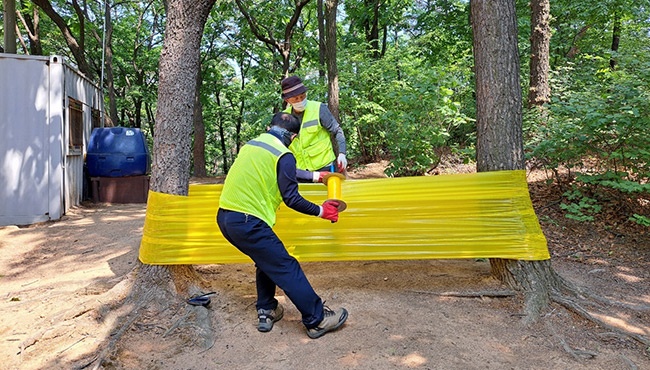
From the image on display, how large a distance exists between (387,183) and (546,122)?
407cm

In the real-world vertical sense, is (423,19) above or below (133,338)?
above

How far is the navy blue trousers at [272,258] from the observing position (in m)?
3.07

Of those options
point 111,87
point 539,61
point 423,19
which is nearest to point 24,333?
point 539,61

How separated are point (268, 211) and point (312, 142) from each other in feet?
4.27

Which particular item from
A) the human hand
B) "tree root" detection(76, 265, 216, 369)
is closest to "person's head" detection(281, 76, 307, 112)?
the human hand

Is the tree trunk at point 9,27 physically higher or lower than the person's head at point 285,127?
higher

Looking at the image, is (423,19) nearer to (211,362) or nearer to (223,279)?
(223,279)

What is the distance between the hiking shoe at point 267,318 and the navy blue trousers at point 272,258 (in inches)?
12.0

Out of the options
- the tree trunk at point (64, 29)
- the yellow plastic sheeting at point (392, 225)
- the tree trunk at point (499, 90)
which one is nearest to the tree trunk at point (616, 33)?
the tree trunk at point (499, 90)

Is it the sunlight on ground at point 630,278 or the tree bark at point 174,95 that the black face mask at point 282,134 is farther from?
the sunlight on ground at point 630,278

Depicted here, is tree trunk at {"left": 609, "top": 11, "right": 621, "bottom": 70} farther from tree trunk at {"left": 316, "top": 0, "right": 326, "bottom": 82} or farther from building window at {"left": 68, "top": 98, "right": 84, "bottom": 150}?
building window at {"left": 68, "top": 98, "right": 84, "bottom": 150}

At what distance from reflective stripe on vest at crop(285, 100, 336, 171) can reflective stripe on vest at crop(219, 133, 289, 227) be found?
1112 mm

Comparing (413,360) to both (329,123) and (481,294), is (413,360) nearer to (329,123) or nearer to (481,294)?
(481,294)

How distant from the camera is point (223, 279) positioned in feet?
13.9
